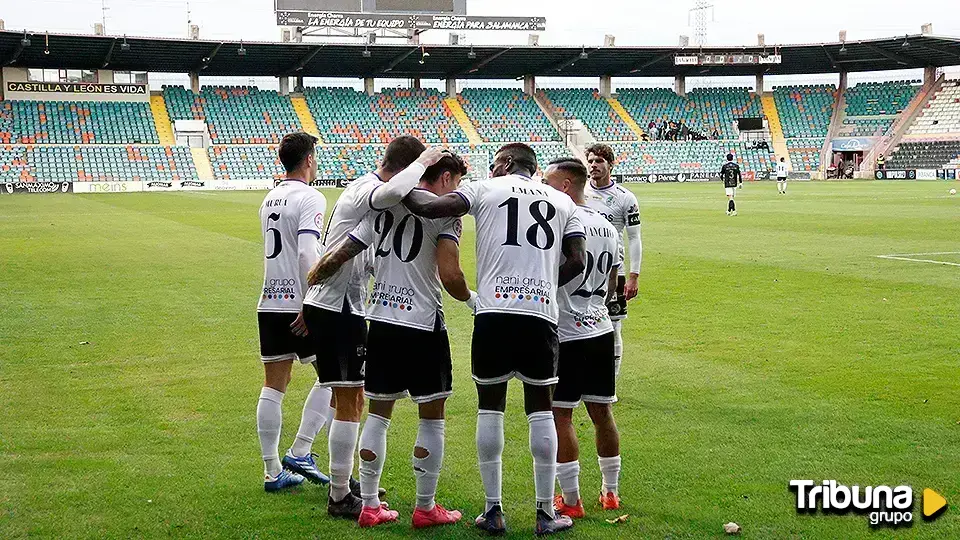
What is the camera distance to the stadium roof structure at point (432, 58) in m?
59.2

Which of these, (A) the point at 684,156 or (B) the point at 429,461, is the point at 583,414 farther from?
(A) the point at 684,156

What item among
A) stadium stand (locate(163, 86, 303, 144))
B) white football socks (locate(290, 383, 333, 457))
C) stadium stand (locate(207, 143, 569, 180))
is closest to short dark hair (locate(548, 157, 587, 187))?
white football socks (locate(290, 383, 333, 457))

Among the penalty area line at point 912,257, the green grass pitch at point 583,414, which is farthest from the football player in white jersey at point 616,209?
the penalty area line at point 912,257

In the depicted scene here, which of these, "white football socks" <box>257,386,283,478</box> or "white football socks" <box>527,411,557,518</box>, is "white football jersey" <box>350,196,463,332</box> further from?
"white football socks" <box>257,386,283,478</box>

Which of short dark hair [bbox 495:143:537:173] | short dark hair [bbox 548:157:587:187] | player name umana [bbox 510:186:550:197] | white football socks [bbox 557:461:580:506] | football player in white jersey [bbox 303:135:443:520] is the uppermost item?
short dark hair [bbox 495:143:537:173]

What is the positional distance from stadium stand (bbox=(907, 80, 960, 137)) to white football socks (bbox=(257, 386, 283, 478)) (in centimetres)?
6781

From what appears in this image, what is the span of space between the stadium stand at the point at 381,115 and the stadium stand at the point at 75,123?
1128 centimetres

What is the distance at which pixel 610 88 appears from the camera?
74625 mm

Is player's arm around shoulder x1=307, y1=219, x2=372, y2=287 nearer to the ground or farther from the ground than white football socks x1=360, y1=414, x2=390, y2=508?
farther from the ground

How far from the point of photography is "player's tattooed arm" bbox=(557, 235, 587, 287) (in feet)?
17.4

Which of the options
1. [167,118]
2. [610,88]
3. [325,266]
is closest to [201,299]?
[325,266]

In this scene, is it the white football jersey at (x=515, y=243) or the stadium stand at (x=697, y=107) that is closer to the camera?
the white football jersey at (x=515, y=243)

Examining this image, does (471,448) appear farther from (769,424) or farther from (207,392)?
(207,392)

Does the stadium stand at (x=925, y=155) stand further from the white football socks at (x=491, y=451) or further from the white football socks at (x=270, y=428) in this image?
the white football socks at (x=491, y=451)
